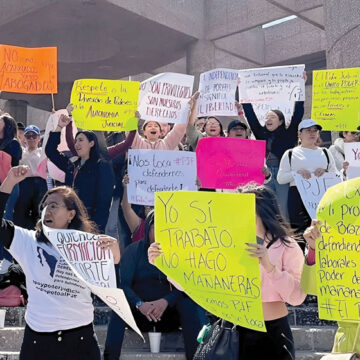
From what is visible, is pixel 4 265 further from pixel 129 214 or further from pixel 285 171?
pixel 285 171

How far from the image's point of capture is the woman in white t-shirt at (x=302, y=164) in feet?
18.6

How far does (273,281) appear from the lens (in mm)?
2900

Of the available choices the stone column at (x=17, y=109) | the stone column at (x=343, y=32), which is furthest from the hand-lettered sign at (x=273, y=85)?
the stone column at (x=17, y=109)

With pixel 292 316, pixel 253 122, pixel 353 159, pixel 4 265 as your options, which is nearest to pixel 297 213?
pixel 353 159

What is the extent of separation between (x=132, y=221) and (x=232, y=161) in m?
1.16

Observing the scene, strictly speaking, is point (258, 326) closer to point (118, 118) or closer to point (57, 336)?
point (57, 336)

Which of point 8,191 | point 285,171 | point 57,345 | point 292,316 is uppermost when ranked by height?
point 285,171

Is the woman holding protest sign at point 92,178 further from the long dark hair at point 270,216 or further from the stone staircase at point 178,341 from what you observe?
the long dark hair at point 270,216

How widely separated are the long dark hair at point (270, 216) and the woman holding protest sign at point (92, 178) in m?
2.58

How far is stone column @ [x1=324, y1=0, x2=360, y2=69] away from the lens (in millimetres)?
9609

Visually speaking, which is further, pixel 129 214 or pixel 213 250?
pixel 129 214

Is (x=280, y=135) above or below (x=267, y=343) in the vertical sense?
above

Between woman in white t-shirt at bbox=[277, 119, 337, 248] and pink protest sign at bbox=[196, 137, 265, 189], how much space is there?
503 millimetres

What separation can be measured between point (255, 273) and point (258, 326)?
0.76ft
